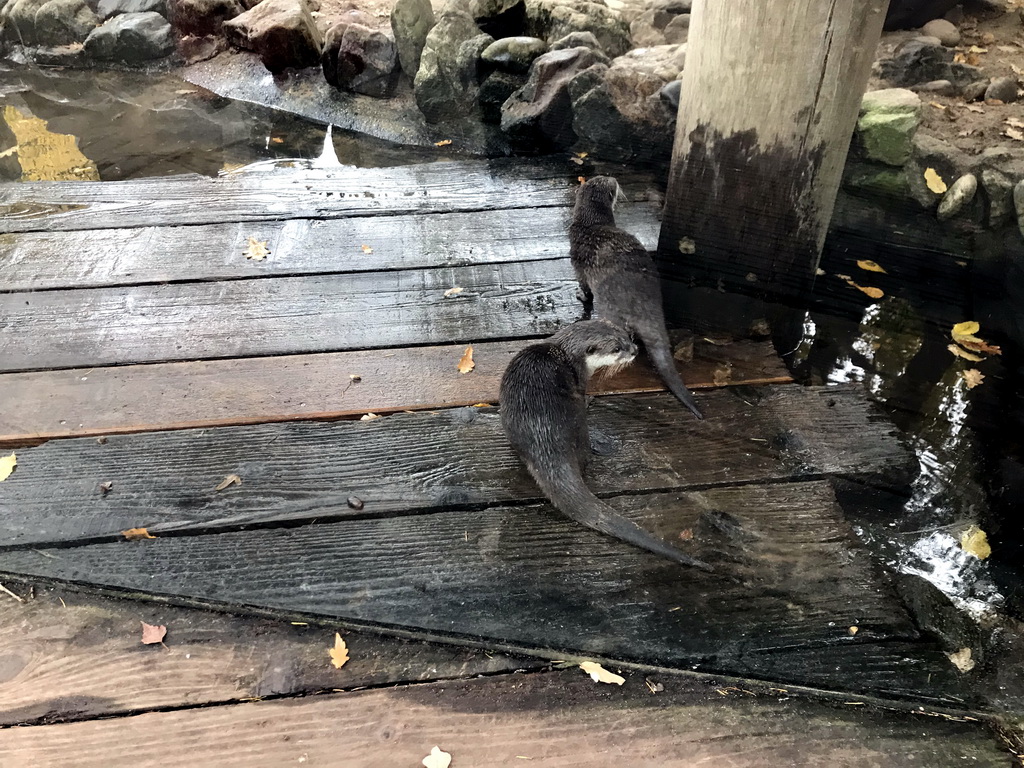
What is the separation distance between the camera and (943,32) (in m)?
3.65

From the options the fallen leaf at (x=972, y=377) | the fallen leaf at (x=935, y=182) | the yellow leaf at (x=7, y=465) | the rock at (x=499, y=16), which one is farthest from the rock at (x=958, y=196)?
the yellow leaf at (x=7, y=465)

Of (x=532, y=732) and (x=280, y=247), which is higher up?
(x=280, y=247)

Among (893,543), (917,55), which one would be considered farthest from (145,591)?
(917,55)

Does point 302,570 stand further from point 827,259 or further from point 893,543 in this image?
point 827,259

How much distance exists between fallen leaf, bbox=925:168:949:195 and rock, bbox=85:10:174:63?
551cm

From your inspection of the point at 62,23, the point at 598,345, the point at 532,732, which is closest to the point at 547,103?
the point at 598,345

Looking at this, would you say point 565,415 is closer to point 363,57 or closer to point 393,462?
point 393,462

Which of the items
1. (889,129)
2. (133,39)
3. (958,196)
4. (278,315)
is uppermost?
(889,129)

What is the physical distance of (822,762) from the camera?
1.24 meters

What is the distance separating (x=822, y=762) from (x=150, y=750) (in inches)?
47.6

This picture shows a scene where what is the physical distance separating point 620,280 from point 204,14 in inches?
191

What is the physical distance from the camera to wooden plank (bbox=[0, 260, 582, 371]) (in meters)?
2.23

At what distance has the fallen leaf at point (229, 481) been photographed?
1.75m

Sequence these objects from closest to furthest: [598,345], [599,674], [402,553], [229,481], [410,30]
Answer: [599,674] < [402,553] < [229,481] < [598,345] < [410,30]
